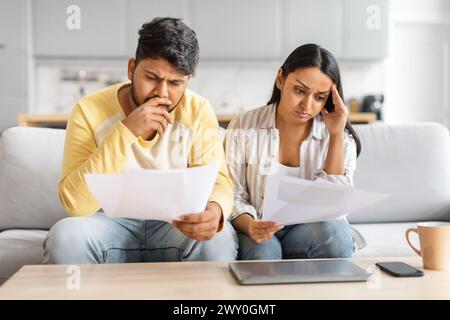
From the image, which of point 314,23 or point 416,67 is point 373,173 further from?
point 416,67

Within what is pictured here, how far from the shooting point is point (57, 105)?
189 inches

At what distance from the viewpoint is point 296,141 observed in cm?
178

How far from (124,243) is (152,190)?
401 millimetres

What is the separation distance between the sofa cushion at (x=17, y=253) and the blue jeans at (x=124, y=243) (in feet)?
0.86

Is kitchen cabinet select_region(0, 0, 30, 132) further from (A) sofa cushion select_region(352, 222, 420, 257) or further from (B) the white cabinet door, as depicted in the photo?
(A) sofa cushion select_region(352, 222, 420, 257)

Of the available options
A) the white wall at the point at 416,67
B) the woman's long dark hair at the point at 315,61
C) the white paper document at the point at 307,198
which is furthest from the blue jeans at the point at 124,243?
the white wall at the point at 416,67

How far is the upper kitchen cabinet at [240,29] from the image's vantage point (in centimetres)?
473

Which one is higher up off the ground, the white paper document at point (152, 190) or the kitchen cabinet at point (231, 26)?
the kitchen cabinet at point (231, 26)

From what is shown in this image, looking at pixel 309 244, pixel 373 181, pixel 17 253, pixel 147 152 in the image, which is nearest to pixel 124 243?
pixel 147 152

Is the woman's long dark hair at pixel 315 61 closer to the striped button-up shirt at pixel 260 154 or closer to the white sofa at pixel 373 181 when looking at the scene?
the striped button-up shirt at pixel 260 154

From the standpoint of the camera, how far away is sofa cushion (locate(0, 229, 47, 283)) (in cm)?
161

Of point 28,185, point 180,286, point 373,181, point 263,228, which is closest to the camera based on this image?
point 180,286

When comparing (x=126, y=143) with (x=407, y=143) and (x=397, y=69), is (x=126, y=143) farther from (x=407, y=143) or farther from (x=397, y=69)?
(x=397, y=69)
